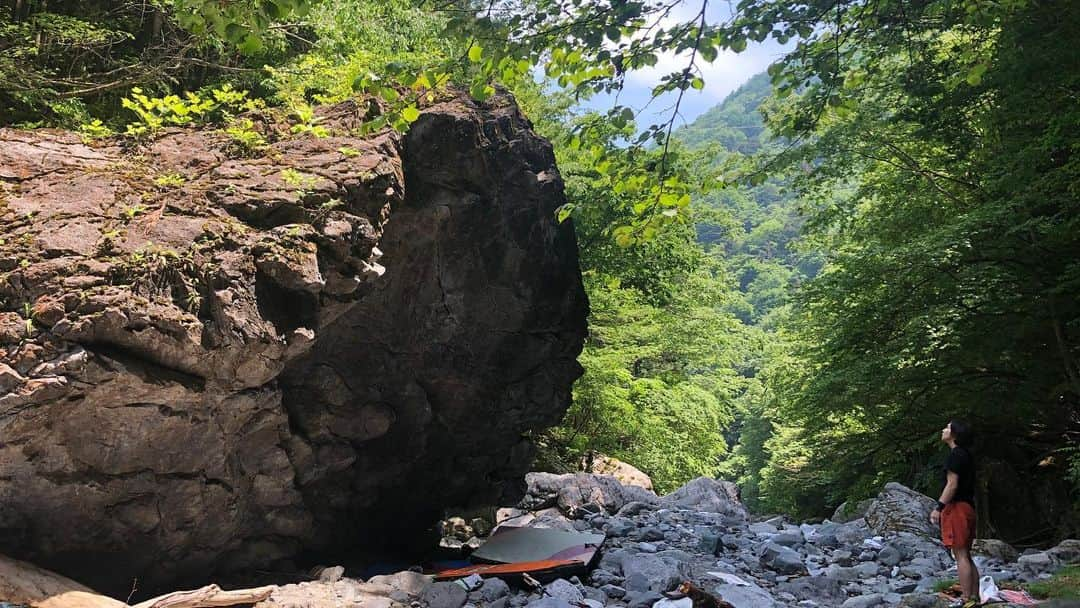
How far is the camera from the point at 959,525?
5.87 metres

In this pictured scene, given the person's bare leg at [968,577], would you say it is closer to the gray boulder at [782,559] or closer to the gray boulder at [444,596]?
the gray boulder at [782,559]

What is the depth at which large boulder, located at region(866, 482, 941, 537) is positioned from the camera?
10.3m

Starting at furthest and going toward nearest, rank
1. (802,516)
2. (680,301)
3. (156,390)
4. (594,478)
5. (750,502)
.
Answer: (750,502) < (680,301) < (802,516) < (594,478) < (156,390)

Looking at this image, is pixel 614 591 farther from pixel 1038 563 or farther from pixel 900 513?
pixel 900 513

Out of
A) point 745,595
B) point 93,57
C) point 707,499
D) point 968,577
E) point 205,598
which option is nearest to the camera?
point 205,598

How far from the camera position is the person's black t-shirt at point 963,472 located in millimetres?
5930

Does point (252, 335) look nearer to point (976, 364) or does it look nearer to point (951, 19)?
point (951, 19)

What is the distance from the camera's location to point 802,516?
16.9 metres

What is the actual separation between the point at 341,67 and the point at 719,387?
15.9 meters

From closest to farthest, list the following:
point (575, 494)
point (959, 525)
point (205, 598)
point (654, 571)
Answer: point (205, 598), point (959, 525), point (654, 571), point (575, 494)

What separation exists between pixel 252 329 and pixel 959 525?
251 inches

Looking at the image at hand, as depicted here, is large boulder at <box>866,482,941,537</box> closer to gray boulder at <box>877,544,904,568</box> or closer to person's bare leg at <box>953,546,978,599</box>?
gray boulder at <box>877,544,904,568</box>

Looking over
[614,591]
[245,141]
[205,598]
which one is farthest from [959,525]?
[245,141]

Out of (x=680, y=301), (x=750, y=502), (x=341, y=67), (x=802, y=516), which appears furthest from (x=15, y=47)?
(x=750, y=502)
